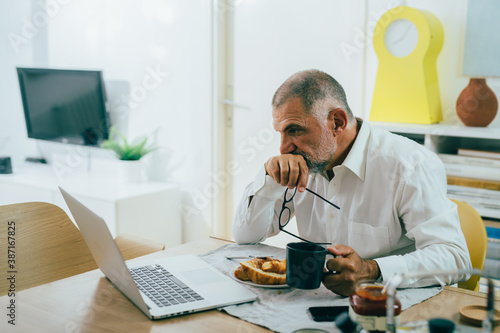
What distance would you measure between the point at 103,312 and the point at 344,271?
536mm

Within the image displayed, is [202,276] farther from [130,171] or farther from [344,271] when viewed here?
[130,171]

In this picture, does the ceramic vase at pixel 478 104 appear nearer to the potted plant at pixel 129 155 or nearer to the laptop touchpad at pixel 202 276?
the laptop touchpad at pixel 202 276

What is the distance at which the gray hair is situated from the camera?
59.3 inches

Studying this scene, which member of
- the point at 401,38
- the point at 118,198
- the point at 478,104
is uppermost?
the point at 401,38

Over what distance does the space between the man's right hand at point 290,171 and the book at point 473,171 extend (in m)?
1.12

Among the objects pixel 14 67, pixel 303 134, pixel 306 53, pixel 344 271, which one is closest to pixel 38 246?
pixel 303 134

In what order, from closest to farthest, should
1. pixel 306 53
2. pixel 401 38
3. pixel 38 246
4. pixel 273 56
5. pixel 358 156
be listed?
pixel 358 156 → pixel 38 246 → pixel 401 38 → pixel 306 53 → pixel 273 56

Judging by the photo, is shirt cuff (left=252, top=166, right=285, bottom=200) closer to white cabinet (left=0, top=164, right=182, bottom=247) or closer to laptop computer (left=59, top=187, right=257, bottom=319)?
laptop computer (left=59, top=187, right=257, bottom=319)

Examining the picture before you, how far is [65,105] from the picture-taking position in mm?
3713

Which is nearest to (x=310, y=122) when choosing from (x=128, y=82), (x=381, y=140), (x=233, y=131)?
(x=381, y=140)

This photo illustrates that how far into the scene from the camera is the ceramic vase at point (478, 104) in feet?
7.61

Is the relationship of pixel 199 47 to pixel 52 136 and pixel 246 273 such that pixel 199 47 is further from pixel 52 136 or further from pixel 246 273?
pixel 246 273

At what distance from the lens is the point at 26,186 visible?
342 centimetres

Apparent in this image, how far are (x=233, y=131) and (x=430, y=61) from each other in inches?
50.4
